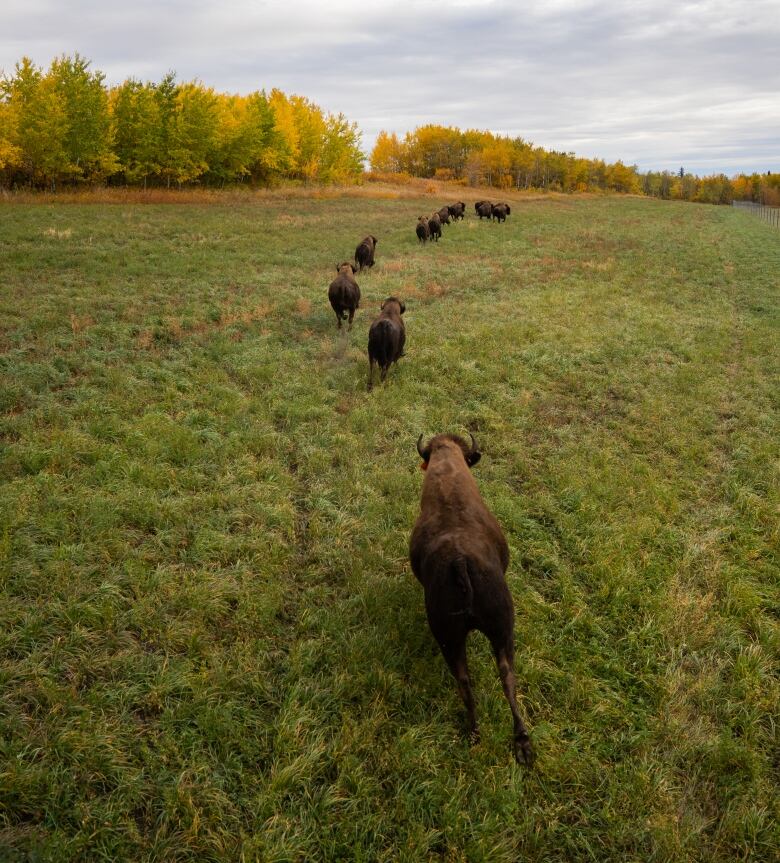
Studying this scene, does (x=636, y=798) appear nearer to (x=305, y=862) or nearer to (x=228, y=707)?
(x=305, y=862)

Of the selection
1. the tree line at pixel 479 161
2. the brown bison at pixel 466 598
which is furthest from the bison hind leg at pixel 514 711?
the tree line at pixel 479 161

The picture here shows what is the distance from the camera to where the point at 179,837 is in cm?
308

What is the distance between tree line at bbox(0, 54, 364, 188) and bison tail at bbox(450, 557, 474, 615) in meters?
35.7

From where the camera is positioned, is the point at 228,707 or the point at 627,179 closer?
the point at 228,707

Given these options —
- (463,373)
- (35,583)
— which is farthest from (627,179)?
(35,583)

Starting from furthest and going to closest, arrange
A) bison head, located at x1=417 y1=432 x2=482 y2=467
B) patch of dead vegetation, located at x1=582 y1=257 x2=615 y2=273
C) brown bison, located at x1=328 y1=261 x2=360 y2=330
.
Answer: patch of dead vegetation, located at x1=582 y1=257 x2=615 y2=273 < brown bison, located at x1=328 y1=261 x2=360 y2=330 < bison head, located at x1=417 y1=432 x2=482 y2=467

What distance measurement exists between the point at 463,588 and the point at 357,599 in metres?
1.60

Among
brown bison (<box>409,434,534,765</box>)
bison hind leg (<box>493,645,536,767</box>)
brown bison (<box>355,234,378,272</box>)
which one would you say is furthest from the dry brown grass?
bison hind leg (<box>493,645,536,767</box>)

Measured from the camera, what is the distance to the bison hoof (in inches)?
144

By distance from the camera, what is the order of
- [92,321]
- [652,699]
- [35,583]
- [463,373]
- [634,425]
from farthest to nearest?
1. [92,321]
2. [463,373]
3. [634,425]
4. [35,583]
5. [652,699]

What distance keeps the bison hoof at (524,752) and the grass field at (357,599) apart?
9 centimetres

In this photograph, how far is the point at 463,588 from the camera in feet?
12.1

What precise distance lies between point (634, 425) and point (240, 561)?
6794mm

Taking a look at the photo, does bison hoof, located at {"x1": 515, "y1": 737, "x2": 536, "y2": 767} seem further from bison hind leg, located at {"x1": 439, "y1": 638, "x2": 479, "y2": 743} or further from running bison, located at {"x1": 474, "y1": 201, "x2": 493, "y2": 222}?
running bison, located at {"x1": 474, "y1": 201, "x2": 493, "y2": 222}
